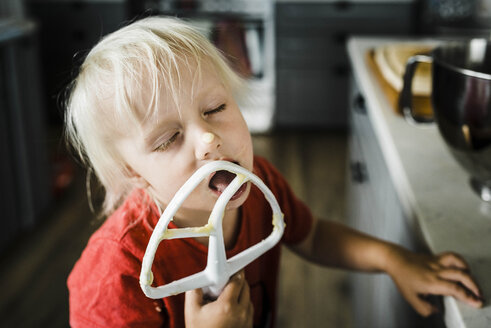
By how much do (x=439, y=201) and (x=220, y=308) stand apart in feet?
1.09

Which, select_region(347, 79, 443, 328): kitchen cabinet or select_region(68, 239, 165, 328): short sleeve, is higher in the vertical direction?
select_region(68, 239, 165, 328): short sleeve

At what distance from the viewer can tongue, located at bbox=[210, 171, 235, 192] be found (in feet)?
1.46

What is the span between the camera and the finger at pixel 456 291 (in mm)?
470

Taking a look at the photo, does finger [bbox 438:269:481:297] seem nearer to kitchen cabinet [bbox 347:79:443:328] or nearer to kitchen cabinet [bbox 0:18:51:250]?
kitchen cabinet [bbox 347:79:443:328]

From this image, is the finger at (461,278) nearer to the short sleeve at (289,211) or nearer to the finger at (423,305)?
the finger at (423,305)

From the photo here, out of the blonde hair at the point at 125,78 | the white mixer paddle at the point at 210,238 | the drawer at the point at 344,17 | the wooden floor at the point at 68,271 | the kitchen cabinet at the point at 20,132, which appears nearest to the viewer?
the white mixer paddle at the point at 210,238

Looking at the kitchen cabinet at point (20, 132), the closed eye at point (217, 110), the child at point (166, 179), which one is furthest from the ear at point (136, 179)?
the kitchen cabinet at point (20, 132)

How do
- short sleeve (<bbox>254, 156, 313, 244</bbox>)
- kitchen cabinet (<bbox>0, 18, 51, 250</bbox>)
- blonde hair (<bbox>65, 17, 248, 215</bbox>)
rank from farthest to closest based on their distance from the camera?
kitchen cabinet (<bbox>0, 18, 51, 250</bbox>)
short sleeve (<bbox>254, 156, 313, 244</bbox>)
blonde hair (<bbox>65, 17, 248, 215</bbox>)

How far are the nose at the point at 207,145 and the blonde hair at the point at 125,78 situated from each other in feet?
0.15

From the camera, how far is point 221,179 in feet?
1.46

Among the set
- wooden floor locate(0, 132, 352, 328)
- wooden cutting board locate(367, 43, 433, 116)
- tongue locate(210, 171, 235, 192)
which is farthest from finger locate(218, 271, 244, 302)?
wooden floor locate(0, 132, 352, 328)

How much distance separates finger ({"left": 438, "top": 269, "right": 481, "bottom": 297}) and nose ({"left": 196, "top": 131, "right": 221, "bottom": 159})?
0.88 ft

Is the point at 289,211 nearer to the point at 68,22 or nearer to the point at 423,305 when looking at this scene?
the point at 423,305

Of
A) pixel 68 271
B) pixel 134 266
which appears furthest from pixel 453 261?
pixel 68 271
